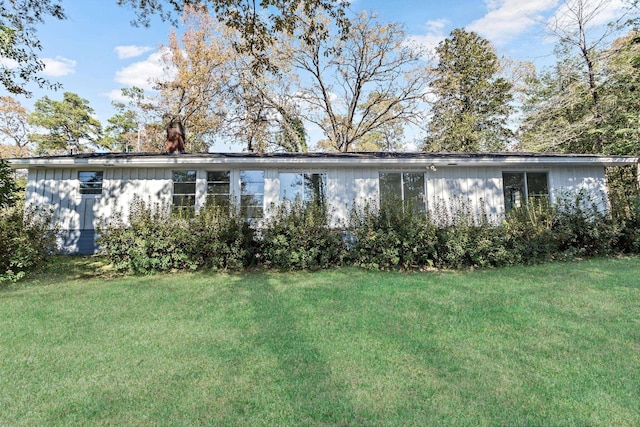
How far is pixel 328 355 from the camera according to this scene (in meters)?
3.08

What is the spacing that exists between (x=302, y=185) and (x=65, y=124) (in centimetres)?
3106

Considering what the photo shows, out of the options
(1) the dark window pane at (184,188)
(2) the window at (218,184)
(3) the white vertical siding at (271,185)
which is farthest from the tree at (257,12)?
(1) the dark window pane at (184,188)

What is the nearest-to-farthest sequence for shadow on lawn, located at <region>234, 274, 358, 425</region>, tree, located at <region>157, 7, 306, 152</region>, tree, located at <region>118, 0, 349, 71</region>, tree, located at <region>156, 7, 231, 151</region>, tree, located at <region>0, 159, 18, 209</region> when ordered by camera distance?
shadow on lawn, located at <region>234, 274, 358, 425</region> < tree, located at <region>118, 0, 349, 71</region> < tree, located at <region>0, 159, 18, 209</region> < tree, located at <region>157, 7, 306, 152</region> < tree, located at <region>156, 7, 231, 151</region>

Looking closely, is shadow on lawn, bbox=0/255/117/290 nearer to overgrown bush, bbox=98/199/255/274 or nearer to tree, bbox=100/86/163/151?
overgrown bush, bbox=98/199/255/274

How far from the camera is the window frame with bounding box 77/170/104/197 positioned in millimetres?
9625

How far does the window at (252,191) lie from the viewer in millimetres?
9523

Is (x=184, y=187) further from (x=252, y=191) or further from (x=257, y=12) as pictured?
(x=257, y=12)

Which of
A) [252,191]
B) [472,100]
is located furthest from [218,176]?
[472,100]

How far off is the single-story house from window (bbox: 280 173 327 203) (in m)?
0.03

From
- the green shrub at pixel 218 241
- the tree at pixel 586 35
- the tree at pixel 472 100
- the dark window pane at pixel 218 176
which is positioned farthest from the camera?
the tree at pixel 472 100

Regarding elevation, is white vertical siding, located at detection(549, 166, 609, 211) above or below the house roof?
below

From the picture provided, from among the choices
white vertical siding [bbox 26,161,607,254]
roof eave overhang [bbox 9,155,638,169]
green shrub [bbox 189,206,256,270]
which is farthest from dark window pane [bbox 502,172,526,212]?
green shrub [bbox 189,206,256,270]

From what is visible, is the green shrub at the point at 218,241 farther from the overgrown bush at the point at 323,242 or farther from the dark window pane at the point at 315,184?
the dark window pane at the point at 315,184

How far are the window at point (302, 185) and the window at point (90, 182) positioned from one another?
213 inches
